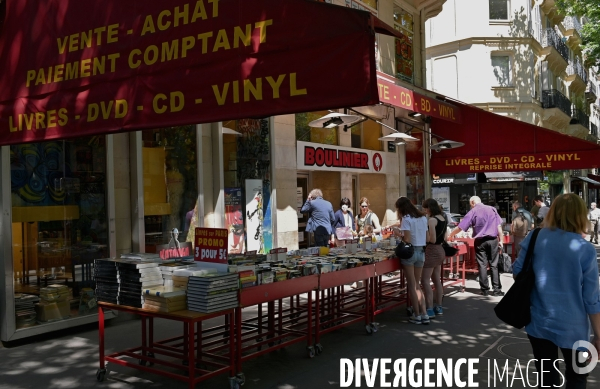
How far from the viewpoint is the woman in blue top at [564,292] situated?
367cm

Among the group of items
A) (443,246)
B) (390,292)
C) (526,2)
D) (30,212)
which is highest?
(526,2)

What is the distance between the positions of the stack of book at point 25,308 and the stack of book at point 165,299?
2.79m

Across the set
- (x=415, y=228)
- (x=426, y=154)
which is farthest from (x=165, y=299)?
(x=426, y=154)

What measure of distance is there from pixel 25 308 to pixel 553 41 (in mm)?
32283

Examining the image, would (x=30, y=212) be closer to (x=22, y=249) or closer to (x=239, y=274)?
(x=22, y=249)

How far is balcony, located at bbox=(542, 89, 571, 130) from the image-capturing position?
2911 centimetres

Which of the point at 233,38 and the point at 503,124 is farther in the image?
the point at 503,124

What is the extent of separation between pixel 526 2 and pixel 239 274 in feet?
92.4

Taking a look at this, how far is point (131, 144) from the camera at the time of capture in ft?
27.3

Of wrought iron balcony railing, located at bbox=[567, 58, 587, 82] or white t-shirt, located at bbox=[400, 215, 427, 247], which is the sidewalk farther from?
wrought iron balcony railing, located at bbox=[567, 58, 587, 82]

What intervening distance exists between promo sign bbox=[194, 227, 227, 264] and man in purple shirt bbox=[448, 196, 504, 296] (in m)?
6.02

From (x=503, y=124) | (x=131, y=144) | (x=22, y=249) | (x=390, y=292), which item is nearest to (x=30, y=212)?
(x=22, y=249)

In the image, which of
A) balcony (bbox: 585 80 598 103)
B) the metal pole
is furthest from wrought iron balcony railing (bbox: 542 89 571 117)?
the metal pole

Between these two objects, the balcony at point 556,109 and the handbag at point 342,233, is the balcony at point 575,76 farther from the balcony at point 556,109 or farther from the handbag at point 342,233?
the handbag at point 342,233
